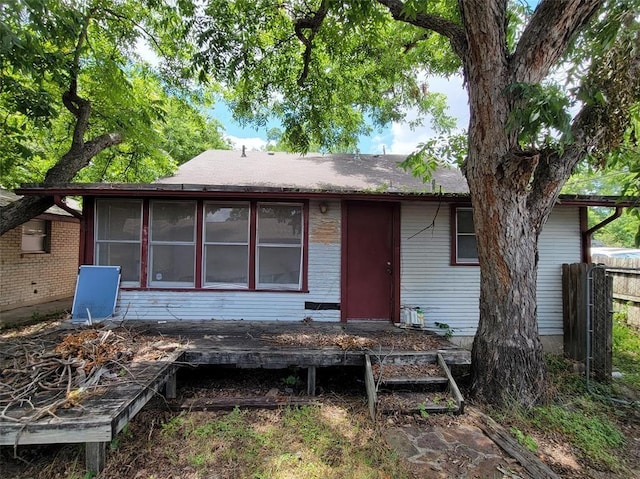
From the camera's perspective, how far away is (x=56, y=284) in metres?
11.5

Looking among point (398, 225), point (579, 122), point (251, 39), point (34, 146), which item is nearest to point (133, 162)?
point (34, 146)

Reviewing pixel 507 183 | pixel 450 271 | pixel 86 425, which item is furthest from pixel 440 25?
pixel 86 425

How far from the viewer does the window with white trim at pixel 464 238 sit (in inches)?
250

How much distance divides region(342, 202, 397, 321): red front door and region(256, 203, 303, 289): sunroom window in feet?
3.10

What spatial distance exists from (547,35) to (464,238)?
3.48 meters

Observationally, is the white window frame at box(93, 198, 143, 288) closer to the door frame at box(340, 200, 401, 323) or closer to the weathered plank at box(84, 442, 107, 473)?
the weathered plank at box(84, 442, 107, 473)

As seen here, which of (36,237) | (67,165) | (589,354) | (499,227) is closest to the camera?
(499,227)

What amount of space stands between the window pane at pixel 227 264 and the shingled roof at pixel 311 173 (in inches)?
53.0

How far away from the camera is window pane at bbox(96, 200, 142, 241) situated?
609 cm

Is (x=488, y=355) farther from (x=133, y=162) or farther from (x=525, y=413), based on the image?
(x=133, y=162)

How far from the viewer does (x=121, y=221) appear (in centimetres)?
610

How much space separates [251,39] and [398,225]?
16.4 ft

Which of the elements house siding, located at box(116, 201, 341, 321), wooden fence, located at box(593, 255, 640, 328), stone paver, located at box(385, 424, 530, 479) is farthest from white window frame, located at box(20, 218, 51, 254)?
wooden fence, located at box(593, 255, 640, 328)

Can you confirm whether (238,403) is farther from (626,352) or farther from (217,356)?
(626,352)
